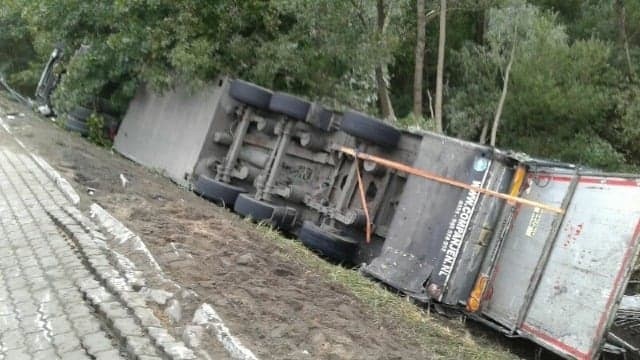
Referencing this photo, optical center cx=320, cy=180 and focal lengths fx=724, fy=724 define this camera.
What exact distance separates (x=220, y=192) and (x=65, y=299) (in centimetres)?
417

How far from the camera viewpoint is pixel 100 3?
463 inches

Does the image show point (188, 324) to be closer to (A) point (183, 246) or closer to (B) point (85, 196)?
(A) point (183, 246)

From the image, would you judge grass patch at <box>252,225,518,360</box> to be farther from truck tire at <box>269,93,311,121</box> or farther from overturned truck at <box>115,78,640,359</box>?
truck tire at <box>269,93,311,121</box>

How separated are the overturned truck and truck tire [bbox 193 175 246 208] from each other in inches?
0.6

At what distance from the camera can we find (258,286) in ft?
16.6

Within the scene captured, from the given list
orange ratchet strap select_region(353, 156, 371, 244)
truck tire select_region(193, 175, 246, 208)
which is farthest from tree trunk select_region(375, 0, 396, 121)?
orange ratchet strap select_region(353, 156, 371, 244)

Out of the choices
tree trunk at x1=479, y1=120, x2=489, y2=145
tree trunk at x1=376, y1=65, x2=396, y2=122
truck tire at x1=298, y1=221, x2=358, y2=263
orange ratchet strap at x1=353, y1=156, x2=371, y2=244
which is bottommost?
truck tire at x1=298, y1=221, x2=358, y2=263

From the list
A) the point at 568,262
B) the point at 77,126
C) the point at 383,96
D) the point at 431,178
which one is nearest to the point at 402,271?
the point at 431,178

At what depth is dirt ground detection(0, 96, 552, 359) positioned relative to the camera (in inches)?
166

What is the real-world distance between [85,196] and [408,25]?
521 inches

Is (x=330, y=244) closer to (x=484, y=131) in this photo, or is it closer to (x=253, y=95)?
(x=253, y=95)

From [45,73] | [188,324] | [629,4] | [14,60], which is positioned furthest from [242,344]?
[629,4]

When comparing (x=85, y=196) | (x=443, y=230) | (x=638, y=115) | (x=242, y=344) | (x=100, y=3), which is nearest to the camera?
(x=242, y=344)

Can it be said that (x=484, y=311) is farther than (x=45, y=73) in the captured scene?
No
